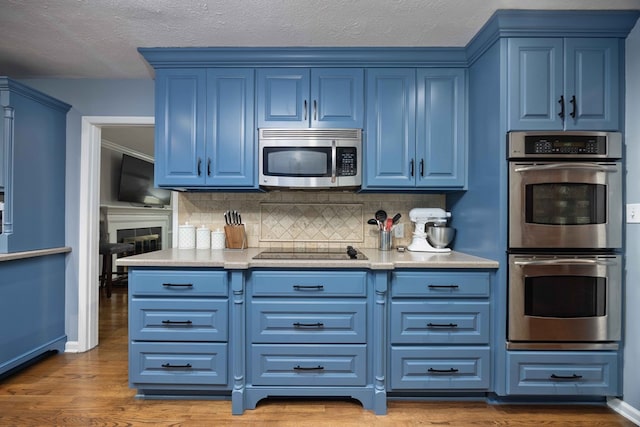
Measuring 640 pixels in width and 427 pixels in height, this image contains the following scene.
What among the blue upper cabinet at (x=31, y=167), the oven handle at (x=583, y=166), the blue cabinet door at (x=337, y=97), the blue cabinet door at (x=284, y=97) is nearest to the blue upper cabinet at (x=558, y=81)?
the oven handle at (x=583, y=166)

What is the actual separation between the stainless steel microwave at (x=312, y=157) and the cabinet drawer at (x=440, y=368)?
3.76 feet

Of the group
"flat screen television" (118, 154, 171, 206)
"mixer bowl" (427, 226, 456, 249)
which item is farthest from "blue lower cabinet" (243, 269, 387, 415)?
"flat screen television" (118, 154, 171, 206)

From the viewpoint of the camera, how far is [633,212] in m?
1.99

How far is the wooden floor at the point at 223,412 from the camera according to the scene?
1986 millimetres

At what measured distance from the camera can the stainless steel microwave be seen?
7.91ft

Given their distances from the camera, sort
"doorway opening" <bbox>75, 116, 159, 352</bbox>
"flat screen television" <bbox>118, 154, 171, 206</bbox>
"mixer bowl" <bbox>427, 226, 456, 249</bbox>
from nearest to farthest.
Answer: "mixer bowl" <bbox>427, 226, 456, 249</bbox>, "doorway opening" <bbox>75, 116, 159, 352</bbox>, "flat screen television" <bbox>118, 154, 171, 206</bbox>

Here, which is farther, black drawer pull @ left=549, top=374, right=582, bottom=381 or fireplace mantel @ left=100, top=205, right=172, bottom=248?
fireplace mantel @ left=100, top=205, right=172, bottom=248

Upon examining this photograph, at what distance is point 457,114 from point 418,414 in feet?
6.25

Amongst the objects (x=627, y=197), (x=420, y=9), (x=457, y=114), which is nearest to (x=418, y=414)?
(x=627, y=197)

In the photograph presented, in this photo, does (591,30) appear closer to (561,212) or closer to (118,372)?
(561,212)

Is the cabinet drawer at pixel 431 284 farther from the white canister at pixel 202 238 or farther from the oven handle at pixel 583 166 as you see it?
the white canister at pixel 202 238

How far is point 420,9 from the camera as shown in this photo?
1981mm

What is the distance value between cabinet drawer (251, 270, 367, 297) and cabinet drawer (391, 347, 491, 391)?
1.47 ft

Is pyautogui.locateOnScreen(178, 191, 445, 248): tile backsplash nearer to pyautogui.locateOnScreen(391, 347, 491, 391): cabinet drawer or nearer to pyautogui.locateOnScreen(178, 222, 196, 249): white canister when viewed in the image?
pyautogui.locateOnScreen(178, 222, 196, 249): white canister
